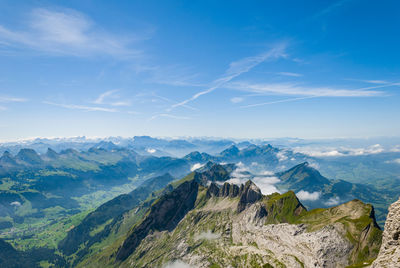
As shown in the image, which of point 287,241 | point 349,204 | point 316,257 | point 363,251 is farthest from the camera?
point 287,241

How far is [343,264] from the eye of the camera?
137 metres

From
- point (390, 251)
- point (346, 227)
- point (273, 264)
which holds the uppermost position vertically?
point (390, 251)

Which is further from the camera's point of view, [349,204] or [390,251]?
[349,204]

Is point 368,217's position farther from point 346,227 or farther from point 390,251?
point 390,251

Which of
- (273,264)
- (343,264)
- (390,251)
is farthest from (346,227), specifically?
(390,251)

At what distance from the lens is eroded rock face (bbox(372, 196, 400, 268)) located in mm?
39006

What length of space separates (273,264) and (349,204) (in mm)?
86620

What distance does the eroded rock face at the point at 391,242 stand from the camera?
39.0 meters

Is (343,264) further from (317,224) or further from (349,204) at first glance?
(349,204)

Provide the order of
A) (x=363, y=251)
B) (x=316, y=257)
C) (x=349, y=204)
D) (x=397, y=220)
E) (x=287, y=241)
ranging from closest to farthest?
1. (x=397, y=220)
2. (x=363, y=251)
3. (x=316, y=257)
4. (x=349, y=204)
5. (x=287, y=241)

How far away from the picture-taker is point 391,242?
4156 centimetres

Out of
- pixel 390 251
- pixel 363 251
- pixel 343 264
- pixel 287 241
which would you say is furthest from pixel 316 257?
pixel 390 251

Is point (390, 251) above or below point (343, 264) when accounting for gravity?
above

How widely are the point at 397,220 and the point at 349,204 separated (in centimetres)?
17280
